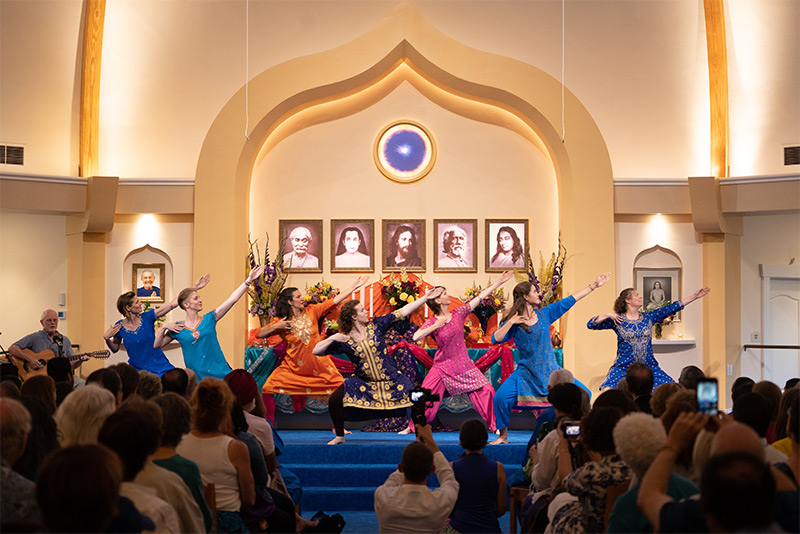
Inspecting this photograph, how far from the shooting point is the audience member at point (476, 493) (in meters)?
4.34

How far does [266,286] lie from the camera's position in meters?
10.2

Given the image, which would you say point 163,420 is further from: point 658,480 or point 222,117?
point 222,117

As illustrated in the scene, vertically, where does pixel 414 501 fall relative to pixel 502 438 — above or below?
above

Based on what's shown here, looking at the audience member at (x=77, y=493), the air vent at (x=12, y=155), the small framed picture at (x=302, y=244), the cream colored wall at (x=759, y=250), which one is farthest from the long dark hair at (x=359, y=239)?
the audience member at (x=77, y=493)

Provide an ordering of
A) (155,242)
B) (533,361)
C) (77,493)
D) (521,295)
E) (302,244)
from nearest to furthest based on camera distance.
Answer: (77,493) → (533,361) → (521,295) → (155,242) → (302,244)

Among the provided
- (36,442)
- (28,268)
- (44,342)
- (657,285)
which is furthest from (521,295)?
(28,268)

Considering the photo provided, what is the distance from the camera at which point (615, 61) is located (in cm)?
1063

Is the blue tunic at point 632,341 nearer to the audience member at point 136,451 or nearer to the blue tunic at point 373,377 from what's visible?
the blue tunic at point 373,377

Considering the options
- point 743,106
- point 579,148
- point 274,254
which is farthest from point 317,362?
point 743,106

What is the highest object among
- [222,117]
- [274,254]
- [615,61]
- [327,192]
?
[615,61]

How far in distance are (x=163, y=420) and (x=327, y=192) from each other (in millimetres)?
7549

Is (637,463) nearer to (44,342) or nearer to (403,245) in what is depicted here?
(44,342)

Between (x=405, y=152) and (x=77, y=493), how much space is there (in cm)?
895

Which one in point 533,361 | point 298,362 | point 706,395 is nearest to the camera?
point 706,395
